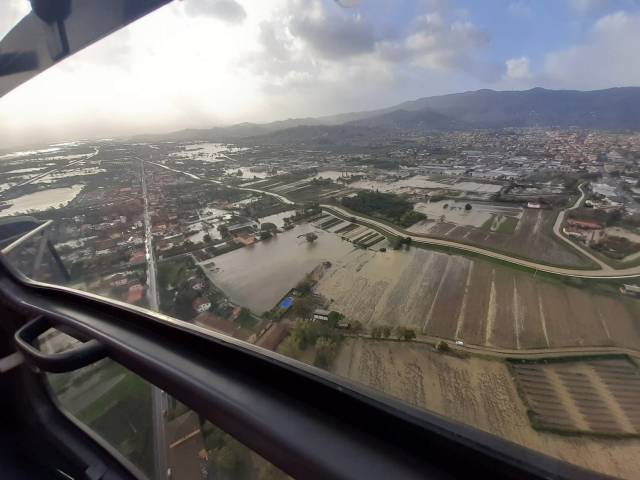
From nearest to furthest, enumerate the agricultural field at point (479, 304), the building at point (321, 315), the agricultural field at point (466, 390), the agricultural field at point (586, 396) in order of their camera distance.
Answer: the agricultural field at point (466, 390), the agricultural field at point (586, 396), the agricultural field at point (479, 304), the building at point (321, 315)

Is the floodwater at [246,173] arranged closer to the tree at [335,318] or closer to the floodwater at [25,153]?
the floodwater at [25,153]

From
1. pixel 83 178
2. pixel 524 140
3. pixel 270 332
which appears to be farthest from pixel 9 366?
pixel 524 140

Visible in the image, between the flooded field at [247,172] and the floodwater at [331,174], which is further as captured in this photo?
the floodwater at [331,174]

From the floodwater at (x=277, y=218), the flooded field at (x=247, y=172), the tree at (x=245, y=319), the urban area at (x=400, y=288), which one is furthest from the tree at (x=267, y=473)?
the flooded field at (x=247, y=172)

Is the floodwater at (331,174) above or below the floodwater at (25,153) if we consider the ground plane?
below

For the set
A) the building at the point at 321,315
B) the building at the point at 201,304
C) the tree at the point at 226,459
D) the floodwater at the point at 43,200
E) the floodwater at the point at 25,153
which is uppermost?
the floodwater at the point at 25,153

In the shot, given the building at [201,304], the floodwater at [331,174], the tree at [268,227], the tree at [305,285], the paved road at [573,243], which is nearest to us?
the building at [201,304]
